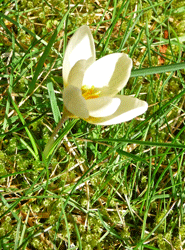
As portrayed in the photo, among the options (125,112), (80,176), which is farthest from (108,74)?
(80,176)

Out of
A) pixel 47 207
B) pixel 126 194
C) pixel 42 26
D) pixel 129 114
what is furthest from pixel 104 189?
pixel 42 26

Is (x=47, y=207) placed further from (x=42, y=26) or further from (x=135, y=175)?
(x=42, y=26)

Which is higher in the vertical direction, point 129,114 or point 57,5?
point 57,5

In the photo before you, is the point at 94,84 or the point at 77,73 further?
the point at 94,84

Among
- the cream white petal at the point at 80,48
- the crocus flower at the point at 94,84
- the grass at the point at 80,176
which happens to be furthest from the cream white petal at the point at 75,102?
the grass at the point at 80,176

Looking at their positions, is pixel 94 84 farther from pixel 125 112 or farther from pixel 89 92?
pixel 125 112

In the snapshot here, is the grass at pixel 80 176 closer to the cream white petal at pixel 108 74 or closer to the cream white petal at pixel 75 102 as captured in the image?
the cream white petal at pixel 108 74
